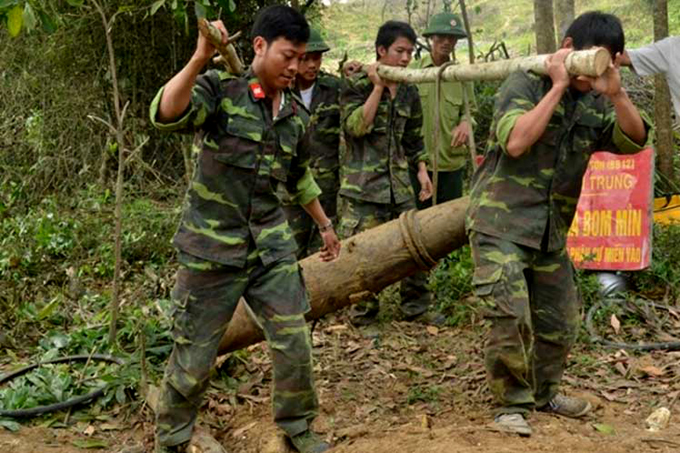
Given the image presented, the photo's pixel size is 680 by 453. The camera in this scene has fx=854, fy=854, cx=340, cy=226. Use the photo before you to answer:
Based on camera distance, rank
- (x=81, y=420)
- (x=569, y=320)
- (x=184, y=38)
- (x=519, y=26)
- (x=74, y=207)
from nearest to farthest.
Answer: (x=569, y=320)
(x=81, y=420)
(x=74, y=207)
(x=184, y=38)
(x=519, y=26)

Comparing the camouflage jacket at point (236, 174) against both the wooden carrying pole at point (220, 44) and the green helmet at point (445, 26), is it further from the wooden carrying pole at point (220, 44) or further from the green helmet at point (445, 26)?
the green helmet at point (445, 26)

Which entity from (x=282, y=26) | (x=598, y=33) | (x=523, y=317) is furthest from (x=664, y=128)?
(x=282, y=26)

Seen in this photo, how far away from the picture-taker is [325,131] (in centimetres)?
657

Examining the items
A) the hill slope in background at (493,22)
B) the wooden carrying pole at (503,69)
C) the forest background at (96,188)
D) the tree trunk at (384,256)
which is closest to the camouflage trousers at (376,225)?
the forest background at (96,188)

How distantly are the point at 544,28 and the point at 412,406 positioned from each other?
537 cm

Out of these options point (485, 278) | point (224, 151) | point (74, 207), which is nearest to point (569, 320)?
point (485, 278)

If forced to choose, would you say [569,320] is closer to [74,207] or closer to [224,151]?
[224,151]

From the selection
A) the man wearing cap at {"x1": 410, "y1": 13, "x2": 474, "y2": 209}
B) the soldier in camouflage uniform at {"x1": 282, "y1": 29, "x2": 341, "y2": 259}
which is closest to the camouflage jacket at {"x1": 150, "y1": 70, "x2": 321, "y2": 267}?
the soldier in camouflage uniform at {"x1": 282, "y1": 29, "x2": 341, "y2": 259}

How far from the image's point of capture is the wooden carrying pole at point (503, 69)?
3.73m

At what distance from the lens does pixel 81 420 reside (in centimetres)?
477

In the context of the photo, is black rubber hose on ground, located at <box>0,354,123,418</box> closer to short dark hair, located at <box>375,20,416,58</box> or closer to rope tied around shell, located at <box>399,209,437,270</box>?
rope tied around shell, located at <box>399,209,437,270</box>

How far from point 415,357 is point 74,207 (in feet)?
15.7

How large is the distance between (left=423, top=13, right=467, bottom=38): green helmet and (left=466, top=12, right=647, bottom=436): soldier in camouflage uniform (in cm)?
260

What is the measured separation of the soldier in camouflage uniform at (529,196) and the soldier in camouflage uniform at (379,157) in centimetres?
192
